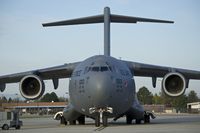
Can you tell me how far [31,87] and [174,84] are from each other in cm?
642

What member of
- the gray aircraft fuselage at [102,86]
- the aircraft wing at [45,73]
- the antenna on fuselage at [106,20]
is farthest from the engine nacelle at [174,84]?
the aircraft wing at [45,73]

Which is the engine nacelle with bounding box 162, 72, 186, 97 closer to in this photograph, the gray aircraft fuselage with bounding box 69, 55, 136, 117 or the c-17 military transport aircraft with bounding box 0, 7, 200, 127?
the c-17 military transport aircraft with bounding box 0, 7, 200, 127

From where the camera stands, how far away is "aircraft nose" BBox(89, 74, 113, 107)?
1423 cm

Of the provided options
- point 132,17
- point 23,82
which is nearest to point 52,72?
point 23,82

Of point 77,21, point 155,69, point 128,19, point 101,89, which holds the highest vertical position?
point 128,19

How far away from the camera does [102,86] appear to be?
46.6 ft

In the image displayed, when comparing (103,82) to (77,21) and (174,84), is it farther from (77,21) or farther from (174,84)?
(77,21)

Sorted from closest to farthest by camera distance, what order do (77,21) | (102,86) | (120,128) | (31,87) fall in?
(102,86) < (120,128) < (31,87) < (77,21)

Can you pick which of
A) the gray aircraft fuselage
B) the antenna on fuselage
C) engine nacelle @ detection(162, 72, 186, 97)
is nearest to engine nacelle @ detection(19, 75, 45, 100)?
the gray aircraft fuselage

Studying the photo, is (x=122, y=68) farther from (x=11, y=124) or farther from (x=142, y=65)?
(x=11, y=124)

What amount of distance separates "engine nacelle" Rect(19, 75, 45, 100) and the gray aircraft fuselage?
2.29 meters

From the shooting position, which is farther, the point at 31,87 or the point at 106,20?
the point at 106,20

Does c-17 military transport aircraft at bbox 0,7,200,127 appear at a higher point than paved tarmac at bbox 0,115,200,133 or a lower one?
higher

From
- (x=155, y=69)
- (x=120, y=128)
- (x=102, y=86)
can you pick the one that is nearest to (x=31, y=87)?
(x=102, y=86)
